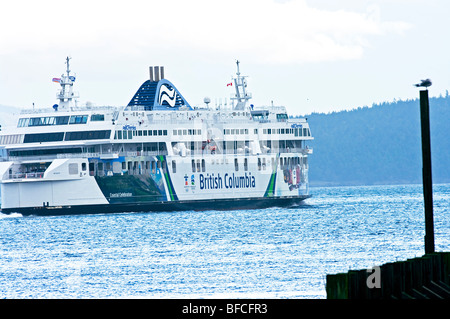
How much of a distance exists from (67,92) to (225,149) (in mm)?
9625

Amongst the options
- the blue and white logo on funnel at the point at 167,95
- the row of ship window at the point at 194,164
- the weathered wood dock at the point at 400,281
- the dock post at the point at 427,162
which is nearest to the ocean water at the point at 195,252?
the row of ship window at the point at 194,164

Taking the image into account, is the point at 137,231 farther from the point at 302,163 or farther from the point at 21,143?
the point at 302,163

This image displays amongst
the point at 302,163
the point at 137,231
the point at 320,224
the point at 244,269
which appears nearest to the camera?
the point at 244,269

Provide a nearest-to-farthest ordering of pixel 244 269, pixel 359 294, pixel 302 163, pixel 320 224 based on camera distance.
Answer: pixel 359 294 < pixel 244 269 < pixel 320 224 < pixel 302 163

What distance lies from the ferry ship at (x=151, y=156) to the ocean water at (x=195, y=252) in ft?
4.55

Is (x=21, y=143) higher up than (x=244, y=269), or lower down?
higher up

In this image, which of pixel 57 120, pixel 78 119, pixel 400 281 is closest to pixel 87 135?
pixel 78 119

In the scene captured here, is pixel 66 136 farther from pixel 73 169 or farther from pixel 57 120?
pixel 73 169

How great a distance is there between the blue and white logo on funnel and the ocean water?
8696mm

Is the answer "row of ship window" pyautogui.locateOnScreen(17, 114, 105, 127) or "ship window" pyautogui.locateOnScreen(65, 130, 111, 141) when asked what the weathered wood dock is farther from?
"row of ship window" pyautogui.locateOnScreen(17, 114, 105, 127)

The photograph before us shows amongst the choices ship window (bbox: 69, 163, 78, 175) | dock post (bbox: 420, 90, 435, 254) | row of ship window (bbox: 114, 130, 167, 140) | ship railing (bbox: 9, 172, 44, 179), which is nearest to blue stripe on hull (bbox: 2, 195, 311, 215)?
ship railing (bbox: 9, 172, 44, 179)

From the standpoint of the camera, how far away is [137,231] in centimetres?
4603

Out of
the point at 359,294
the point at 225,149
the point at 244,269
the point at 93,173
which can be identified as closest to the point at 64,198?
the point at 93,173

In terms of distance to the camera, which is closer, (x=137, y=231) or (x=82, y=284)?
(x=82, y=284)
